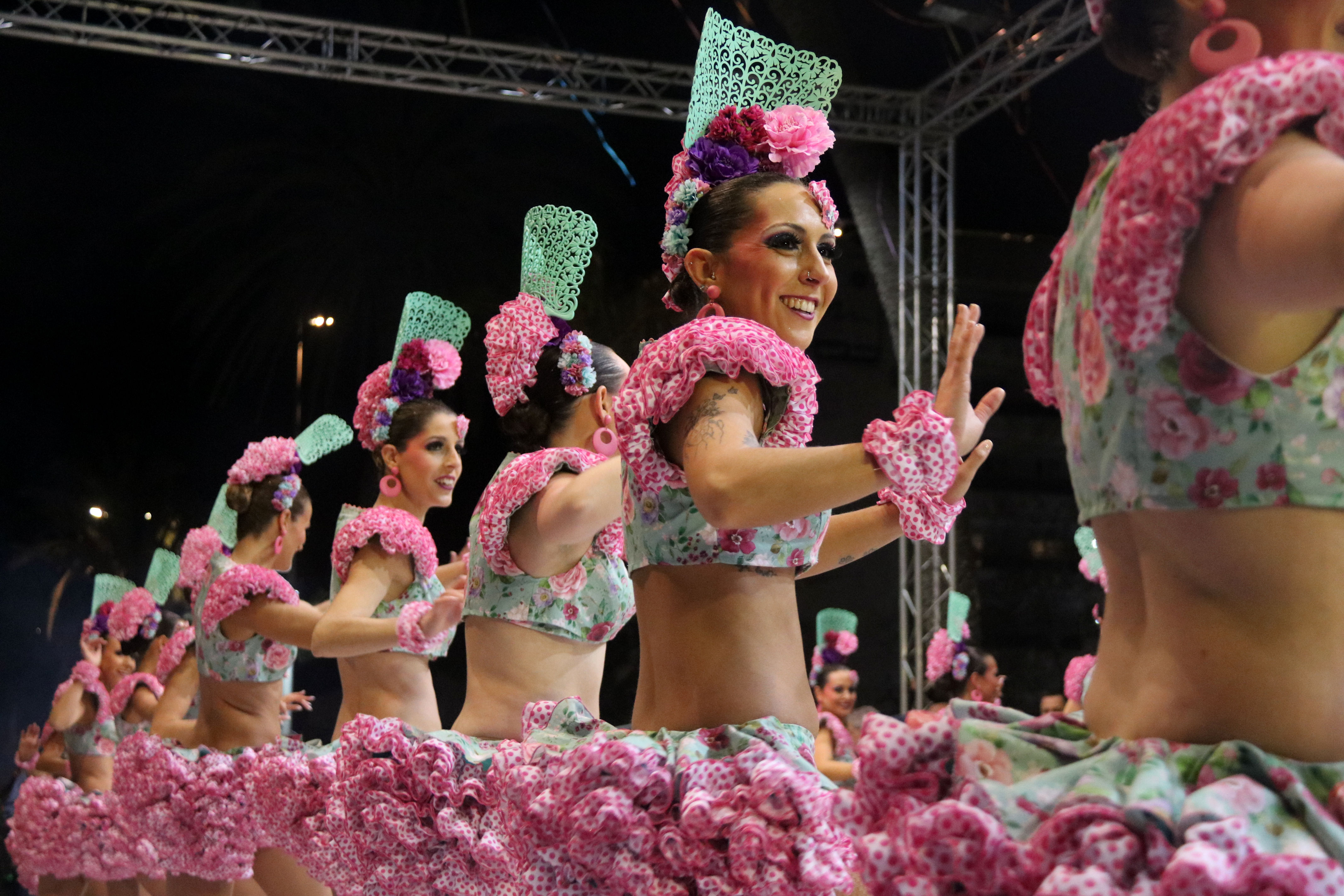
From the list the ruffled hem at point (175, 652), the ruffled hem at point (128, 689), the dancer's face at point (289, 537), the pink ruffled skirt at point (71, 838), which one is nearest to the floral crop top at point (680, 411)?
the dancer's face at point (289, 537)

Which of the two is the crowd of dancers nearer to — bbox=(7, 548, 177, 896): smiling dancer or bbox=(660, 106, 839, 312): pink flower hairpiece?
bbox=(660, 106, 839, 312): pink flower hairpiece

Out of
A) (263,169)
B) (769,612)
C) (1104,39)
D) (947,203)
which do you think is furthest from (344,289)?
(1104,39)

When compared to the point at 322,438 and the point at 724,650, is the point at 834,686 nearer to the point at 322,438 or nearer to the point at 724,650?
the point at 322,438

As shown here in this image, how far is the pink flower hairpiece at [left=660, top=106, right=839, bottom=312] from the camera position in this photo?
2092 mm

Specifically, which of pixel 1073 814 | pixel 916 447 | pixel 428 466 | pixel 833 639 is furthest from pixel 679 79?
pixel 1073 814

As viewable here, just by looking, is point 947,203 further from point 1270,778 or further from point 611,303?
point 1270,778

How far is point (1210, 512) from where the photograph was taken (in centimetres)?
103

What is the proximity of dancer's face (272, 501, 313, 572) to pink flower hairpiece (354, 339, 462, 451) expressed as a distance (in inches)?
20.5

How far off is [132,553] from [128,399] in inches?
33.1

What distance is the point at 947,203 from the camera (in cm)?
667

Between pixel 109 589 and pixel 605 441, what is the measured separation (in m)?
4.89

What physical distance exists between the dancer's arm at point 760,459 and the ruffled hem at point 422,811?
2.71 ft

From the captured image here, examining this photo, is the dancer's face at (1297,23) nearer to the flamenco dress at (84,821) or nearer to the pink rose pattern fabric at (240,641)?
the pink rose pattern fabric at (240,641)

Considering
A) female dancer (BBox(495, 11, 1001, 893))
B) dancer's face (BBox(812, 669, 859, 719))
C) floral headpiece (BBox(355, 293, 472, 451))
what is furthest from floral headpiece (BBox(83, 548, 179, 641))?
female dancer (BBox(495, 11, 1001, 893))
